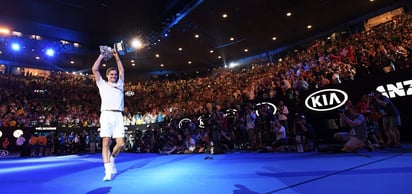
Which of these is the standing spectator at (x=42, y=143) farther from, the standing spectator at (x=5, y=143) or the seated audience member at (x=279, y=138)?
the seated audience member at (x=279, y=138)

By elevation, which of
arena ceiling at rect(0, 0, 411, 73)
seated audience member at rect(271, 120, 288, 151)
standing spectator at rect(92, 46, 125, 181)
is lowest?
seated audience member at rect(271, 120, 288, 151)

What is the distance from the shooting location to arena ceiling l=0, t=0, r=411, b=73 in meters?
12.8

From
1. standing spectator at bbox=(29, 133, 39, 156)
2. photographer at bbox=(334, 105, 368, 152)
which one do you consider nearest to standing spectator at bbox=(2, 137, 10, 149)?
standing spectator at bbox=(29, 133, 39, 156)

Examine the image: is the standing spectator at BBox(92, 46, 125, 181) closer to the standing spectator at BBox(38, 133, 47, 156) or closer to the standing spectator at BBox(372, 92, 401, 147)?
the standing spectator at BBox(372, 92, 401, 147)

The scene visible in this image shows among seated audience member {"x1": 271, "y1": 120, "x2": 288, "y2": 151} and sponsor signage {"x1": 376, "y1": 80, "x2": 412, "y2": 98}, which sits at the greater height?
sponsor signage {"x1": 376, "y1": 80, "x2": 412, "y2": 98}

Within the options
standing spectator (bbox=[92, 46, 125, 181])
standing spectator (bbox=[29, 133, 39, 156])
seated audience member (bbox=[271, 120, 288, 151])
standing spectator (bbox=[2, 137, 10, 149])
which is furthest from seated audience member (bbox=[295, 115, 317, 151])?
standing spectator (bbox=[2, 137, 10, 149])

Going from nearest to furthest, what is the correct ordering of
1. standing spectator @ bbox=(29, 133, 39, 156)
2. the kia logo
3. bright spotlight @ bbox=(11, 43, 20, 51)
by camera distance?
1. the kia logo
2. standing spectator @ bbox=(29, 133, 39, 156)
3. bright spotlight @ bbox=(11, 43, 20, 51)

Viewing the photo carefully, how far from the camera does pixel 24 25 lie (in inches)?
590

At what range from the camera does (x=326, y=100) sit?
830 cm

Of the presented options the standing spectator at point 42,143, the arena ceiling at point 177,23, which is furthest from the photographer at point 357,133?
the standing spectator at point 42,143

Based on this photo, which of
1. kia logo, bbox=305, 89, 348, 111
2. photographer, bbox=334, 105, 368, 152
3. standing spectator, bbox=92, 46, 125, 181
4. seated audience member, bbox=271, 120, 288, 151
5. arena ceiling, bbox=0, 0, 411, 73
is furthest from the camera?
arena ceiling, bbox=0, 0, 411, 73

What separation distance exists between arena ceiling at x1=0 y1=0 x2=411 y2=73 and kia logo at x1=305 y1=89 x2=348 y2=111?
233 inches

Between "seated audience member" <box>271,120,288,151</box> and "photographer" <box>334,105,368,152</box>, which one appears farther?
"seated audience member" <box>271,120,288,151</box>

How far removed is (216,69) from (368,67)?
611 inches
